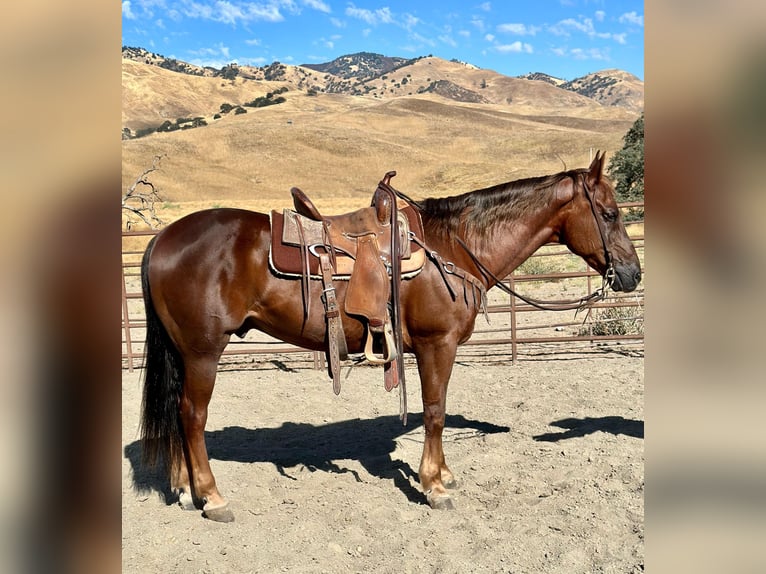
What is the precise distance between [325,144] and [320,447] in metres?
52.0

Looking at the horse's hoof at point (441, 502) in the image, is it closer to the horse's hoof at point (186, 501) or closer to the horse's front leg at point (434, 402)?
the horse's front leg at point (434, 402)

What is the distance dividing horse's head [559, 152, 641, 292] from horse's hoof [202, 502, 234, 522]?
114 inches

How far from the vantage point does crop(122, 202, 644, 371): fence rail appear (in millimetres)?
7336

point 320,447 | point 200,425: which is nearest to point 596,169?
point 200,425

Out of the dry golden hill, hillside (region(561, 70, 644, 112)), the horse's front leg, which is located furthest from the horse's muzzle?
hillside (region(561, 70, 644, 112))

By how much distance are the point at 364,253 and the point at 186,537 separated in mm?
2054

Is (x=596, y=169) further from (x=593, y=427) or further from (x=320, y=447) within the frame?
(x=320, y=447)

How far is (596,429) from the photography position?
503 centimetres

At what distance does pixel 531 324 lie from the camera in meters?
9.41

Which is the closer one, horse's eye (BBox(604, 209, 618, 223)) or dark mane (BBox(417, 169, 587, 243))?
horse's eye (BBox(604, 209, 618, 223))

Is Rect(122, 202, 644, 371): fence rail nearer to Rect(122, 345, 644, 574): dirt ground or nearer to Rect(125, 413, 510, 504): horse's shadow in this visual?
Rect(122, 345, 644, 574): dirt ground

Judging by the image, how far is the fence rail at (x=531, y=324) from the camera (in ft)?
24.1
